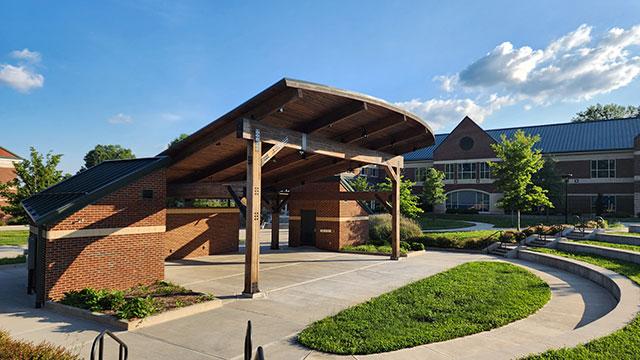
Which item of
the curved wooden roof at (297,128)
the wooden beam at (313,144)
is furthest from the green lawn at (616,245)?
the wooden beam at (313,144)

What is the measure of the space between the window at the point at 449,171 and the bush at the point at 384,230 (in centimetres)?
3121

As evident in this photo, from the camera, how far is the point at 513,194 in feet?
92.5

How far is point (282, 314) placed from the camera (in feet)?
30.0

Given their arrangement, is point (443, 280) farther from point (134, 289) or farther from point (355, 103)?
point (134, 289)

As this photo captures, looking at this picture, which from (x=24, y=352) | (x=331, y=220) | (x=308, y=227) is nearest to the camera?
(x=24, y=352)

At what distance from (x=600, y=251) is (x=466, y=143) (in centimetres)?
3710

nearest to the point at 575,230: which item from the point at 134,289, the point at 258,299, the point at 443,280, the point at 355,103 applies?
the point at 443,280

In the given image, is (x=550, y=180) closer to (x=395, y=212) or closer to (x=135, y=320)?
(x=395, y=212)

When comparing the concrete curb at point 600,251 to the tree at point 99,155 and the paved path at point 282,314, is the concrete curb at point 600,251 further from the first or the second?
the tree at point 99,155

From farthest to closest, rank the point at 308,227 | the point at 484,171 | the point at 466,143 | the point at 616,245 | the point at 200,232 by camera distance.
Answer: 1. the point at 466,143
2. the point at 484,171
3. the point at 308,227
4. the point at 200,232
5. the point at 616,245

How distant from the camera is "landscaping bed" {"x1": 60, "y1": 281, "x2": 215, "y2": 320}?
8367 mm

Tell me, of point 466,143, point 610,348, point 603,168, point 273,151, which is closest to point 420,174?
point 466,143

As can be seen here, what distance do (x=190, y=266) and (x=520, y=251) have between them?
15.3 meters

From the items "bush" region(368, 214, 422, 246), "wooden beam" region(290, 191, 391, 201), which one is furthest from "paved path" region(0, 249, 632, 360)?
"bush" region(368, 214, 422, 246)
